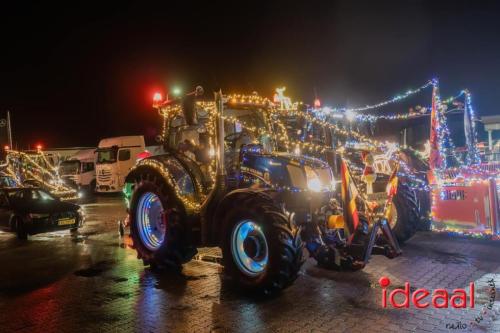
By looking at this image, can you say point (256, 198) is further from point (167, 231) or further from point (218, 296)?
point (167, 231)

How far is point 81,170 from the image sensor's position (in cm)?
3012

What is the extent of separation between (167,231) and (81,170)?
80.0 ft

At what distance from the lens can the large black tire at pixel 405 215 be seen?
30.3 ft

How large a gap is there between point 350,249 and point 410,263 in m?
1.95

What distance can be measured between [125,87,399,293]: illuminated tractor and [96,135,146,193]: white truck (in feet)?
62.7

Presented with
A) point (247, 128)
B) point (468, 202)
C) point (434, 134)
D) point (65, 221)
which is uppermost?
point (247, 128)

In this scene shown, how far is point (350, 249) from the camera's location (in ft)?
21.6

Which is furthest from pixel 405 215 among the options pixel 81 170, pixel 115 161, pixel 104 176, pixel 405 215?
pixel 81 170

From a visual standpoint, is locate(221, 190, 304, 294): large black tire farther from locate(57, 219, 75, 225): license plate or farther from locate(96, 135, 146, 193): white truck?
locate(96, 135, 146, 193): white truck

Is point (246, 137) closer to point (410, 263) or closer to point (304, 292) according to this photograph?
point (304, 292)

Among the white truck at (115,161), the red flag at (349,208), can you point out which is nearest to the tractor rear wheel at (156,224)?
the red flag at (349,208)

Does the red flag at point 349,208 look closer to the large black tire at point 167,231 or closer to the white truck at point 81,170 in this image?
the large black tire at point 167,231

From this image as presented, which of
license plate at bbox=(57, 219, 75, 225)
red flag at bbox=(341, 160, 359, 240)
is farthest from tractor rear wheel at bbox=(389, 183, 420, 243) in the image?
license plate at bbox=(57, 219, 75, 225)

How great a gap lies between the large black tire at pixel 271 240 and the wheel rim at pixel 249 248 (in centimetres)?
8
